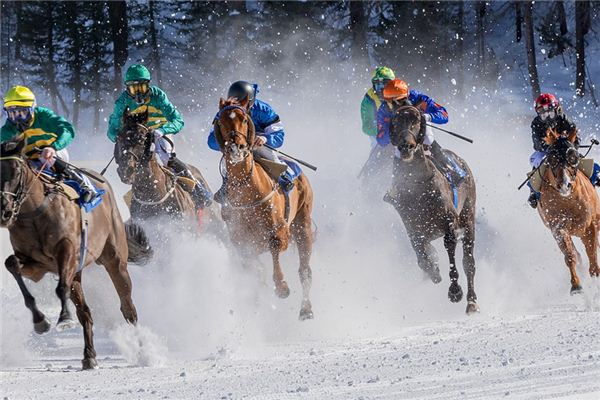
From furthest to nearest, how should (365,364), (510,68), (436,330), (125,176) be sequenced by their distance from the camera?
(510,68)
(125,176)
(436,330)
(365,364)

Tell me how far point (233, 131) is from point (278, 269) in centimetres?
175

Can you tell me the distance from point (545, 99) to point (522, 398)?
7.53m

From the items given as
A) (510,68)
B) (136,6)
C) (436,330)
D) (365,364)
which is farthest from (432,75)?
(365,364)

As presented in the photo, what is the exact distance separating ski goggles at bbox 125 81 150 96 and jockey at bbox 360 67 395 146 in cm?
313

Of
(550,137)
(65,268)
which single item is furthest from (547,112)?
(65,268)

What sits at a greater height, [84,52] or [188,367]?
[188,367]

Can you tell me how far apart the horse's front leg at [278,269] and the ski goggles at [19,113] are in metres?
2.92

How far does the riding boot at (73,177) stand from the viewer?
1007 cm

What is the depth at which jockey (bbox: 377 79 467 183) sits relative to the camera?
12756 mm

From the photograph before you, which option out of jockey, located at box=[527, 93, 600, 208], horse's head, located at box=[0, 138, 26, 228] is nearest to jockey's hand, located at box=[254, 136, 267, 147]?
horse's head, located at box=[0, 138, 26, 228]

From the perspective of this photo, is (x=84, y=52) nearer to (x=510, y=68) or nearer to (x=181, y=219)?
(x=510, y=68)

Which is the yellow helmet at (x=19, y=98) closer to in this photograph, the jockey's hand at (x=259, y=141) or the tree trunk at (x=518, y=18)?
the jockey's hand at (x=259, y=141)

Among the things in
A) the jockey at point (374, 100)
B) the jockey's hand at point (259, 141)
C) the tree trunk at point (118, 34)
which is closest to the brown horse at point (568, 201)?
the jockey at point (374, 100)

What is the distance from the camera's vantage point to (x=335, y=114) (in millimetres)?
32031
